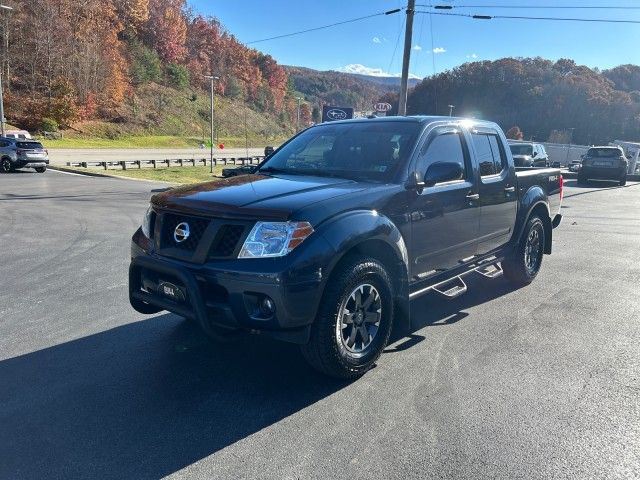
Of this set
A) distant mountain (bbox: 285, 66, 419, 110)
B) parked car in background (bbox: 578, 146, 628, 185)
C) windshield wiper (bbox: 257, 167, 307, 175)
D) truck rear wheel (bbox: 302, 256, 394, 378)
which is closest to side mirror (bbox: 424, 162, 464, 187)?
truck rear wheel (bbox: 302, 256, 394, 378)

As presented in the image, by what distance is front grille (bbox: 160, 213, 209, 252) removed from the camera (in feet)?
11.5

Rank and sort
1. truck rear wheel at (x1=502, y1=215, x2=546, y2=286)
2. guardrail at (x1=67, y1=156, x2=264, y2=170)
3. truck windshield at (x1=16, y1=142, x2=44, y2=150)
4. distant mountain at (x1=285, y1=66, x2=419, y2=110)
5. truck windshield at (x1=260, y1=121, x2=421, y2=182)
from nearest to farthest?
1. truck windshield at (x1=260, y1=121, x2=421, y2=182)
2. truck rear wheel at (x1=502, y1=215, x2=546, y2=286)
3. truck windshield at (x1=16, y1=142, x2=44, y2=150)
4. guardrail at (x1=67, y1=156, x2=264, y2=170)
5. distant mountain at (x1=285, y1=66, x2=419, y2=110)

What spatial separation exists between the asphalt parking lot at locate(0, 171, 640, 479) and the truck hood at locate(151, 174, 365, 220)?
48.7 inches

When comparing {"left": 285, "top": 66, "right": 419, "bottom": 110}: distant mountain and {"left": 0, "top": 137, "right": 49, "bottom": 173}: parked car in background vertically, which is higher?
{"left": 285, "top": 66, "right": 419, "bottom": 110}: distant mountain

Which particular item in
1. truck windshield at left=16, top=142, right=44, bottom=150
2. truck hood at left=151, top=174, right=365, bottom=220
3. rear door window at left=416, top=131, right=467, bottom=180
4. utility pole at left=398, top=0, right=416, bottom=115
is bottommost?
truck windshield at left=16, top=142, right=44, bottom=150

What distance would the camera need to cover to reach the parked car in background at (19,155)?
79.8ft

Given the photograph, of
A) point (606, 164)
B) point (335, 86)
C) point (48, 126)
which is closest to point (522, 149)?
point (606, 164)

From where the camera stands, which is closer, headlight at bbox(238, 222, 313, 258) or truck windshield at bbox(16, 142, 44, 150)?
headlight at bbox(238, 222, 313, 258)

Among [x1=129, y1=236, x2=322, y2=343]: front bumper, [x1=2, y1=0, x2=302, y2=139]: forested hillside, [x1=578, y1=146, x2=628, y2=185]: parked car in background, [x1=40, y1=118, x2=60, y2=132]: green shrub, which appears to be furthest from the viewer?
[x1=2, y1=0, x2=302, y2=139]: forested hillside

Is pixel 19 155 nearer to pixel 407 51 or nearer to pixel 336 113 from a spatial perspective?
pixel 336 113

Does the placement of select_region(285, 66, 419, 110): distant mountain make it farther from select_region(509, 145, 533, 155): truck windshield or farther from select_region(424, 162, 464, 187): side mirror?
select_region(424, 162, 464, 187): side mirror

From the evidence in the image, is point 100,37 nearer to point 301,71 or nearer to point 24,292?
point 24,292

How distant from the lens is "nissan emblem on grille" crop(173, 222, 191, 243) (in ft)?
11.7

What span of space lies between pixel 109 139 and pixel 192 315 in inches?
2471
